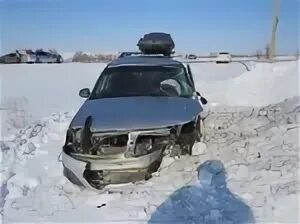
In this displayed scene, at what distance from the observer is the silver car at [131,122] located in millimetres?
2082

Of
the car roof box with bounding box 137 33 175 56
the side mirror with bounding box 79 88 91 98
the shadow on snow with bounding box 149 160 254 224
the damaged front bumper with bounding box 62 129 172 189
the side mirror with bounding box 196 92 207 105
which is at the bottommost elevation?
the shadow on snow with bounding box 149 160 254 224

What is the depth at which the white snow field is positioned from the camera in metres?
2.08

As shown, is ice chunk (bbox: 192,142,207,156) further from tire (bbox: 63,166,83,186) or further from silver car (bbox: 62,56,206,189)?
tire (bbox: 63,166,83,186)

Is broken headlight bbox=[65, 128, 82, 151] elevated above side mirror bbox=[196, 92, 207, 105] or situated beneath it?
situated beneath

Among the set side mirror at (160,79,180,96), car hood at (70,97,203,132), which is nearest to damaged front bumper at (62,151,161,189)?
car hood at (70,97,203,132)

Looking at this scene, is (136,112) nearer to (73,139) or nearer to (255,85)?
(73,139)

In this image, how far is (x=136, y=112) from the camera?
2.11m

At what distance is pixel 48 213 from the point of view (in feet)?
6.87

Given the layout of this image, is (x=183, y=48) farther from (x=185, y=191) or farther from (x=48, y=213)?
(x=48, y=213)

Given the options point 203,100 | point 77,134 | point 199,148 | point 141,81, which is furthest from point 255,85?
point 77,134

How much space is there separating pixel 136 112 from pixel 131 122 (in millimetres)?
44

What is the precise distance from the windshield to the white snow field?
0.04 meters

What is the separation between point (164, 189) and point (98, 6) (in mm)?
715

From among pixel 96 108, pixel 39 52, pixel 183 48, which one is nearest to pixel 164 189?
pixel 96 108
